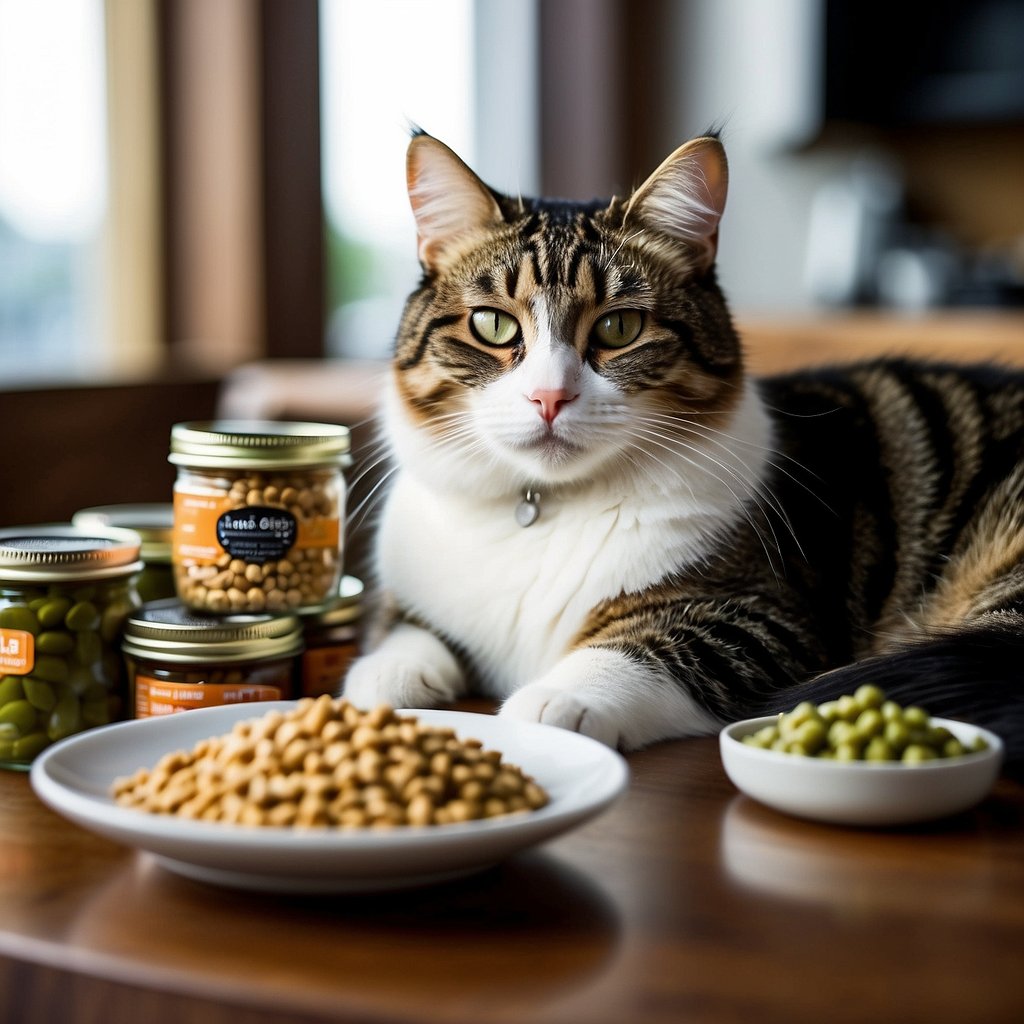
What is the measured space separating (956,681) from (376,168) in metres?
2.96

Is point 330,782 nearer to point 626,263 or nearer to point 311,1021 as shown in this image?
point 311,1021

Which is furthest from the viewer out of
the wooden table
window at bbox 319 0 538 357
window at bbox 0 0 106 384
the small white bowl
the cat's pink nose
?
window at bbox 319 0 538 357

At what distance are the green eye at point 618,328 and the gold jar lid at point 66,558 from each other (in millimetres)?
514

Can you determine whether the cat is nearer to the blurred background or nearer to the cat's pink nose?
the cat's pink nose

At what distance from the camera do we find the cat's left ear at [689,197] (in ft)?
4.51

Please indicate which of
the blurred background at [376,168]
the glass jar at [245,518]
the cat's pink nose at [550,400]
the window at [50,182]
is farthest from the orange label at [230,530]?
the window at [50,182]

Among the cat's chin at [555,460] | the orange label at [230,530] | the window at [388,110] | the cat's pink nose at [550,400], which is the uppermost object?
the window at [388,110]

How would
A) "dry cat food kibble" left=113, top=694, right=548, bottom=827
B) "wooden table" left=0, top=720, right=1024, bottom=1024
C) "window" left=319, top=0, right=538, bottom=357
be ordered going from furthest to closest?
"window" left=319, top=0, right=538, bottom=357 < "dry cat food kibble" left=113, top=694, right=548, bottom=827 < "wooden table" left=0, top=720, right=1024, bottom=1024

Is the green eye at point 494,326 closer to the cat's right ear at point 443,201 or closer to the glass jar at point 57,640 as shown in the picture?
the cat's right ear at point 443,201

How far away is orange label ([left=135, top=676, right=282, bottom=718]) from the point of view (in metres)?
1.18

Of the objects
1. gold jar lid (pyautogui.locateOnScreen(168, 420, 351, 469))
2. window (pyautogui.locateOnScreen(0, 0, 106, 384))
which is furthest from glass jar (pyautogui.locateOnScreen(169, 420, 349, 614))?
window (pyautogui.locateOnScreen(0, 0, 106, 384))

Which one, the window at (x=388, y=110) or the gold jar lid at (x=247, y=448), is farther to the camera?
the window at (x=388, y=110)

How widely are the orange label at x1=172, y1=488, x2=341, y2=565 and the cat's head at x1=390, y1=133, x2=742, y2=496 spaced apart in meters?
0.22

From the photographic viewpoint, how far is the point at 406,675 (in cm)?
135
